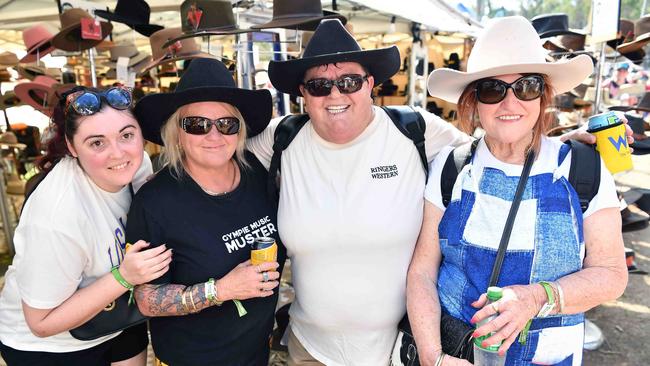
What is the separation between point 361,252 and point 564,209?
2.73ft

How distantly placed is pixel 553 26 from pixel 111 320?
567 centimetres

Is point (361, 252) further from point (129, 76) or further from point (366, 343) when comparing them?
point (129, 76)

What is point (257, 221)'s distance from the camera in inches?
78.3

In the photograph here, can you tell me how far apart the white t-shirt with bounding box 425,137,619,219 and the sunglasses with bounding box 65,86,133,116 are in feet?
4.53

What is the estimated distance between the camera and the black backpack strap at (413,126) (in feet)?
6.71

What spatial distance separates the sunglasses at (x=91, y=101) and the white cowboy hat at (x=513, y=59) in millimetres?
1383

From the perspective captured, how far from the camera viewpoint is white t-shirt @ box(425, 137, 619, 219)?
150 centimetres

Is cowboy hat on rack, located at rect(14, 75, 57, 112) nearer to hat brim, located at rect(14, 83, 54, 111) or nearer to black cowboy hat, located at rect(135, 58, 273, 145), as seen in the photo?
hat brim, located at rect(14, 83, 54, 111)

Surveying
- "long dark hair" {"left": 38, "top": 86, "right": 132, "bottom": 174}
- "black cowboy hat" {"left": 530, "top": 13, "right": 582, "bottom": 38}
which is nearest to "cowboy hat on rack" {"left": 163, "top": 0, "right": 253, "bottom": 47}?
"long dark hair" {"left": 38, "top": 86, "right": 132, "bottom": 174}

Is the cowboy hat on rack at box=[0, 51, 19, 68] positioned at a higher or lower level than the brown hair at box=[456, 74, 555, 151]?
higher

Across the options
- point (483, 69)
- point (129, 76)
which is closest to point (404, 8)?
point (129, 76)

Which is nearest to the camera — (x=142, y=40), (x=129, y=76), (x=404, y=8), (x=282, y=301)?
(x=282, y=301)

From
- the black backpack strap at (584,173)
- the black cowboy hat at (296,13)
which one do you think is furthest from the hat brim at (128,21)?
the black backpack strap at (584,173)

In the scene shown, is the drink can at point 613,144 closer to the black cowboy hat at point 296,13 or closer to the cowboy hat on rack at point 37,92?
the black cowboy hat at point 296,13
